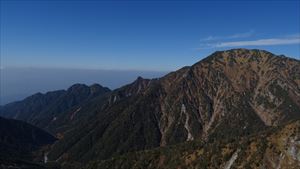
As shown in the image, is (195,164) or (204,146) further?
(204,146)

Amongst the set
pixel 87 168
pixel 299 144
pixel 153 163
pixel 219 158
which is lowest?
pixel 87 168

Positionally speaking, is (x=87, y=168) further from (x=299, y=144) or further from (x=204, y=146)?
(x=299, y=144)

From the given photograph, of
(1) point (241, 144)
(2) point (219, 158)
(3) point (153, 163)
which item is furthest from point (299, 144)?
(3) point (153, 163)

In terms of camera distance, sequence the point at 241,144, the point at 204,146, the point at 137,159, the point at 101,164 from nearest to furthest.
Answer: the point at 241,144
the point at 204,146
the point at 137,159
the point at 101,164

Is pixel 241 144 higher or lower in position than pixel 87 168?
higher

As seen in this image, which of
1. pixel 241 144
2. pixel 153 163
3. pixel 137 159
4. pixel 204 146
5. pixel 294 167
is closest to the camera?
pixel 294 167

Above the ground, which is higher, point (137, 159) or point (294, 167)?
point (294, 167)

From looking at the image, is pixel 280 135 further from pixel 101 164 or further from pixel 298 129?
pixel 101 164

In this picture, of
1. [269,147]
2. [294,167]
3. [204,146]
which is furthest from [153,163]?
[294,167]

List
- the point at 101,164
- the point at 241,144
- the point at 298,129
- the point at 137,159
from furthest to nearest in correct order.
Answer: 1. the point at 101,164
2. the point at 137,159
3. the point at 241,144
4. the point at 298,129
